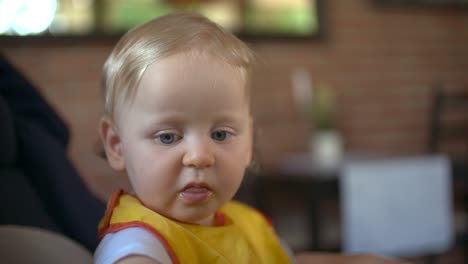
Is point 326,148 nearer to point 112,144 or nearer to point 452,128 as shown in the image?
point 452,128

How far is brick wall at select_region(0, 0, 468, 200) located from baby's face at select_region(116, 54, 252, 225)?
1862 mm

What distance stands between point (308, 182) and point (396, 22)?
4.25 ft

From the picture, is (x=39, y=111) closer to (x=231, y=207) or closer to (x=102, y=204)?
(x=102, y=204)

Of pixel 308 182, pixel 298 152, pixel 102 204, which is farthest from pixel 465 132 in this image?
pixel 102 204

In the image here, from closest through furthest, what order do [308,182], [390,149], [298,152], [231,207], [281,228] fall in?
[231,207] → [308,182] → [281,228] → [298,152] → [390,149]

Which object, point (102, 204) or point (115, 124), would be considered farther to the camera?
point (102, 204)

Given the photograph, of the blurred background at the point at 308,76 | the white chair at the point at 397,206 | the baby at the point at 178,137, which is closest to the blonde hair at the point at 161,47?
the baby at the point at 178,137

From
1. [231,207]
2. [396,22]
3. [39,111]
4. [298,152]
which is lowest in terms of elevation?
[298,152]

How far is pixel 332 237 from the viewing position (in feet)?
9.20

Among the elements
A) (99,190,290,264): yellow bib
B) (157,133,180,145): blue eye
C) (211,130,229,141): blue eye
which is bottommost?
(99,190,290,264): yellow bib

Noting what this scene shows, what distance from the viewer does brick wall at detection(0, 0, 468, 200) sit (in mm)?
2545

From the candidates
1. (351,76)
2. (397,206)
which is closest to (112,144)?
(397,206)

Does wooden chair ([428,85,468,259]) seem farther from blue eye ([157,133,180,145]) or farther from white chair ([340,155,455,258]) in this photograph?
blue eye ([157,133,180,145])

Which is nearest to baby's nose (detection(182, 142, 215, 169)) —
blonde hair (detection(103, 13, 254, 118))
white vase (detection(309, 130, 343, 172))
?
blonde hair (detection(103, 13, 254, 118))
